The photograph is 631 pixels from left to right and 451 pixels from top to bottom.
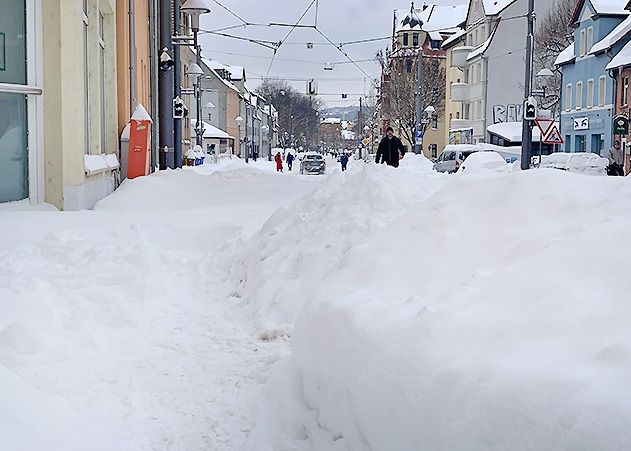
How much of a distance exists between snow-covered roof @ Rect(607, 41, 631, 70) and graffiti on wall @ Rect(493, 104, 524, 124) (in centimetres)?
1698

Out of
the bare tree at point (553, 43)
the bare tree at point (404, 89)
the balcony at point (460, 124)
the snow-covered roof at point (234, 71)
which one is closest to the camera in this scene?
the bare tree at point (553, 43)

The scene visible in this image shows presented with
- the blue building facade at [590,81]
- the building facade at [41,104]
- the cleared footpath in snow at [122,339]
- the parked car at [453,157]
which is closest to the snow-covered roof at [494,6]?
the blue building facade at [590,81]

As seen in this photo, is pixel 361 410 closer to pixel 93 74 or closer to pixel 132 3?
pixel 93 74

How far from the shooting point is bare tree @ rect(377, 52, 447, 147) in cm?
6462

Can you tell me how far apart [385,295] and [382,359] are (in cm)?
69

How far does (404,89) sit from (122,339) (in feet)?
197

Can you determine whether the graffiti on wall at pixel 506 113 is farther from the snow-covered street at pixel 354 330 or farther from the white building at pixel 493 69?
the snow-covered street at pixel 354 330

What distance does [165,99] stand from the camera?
22.8 m

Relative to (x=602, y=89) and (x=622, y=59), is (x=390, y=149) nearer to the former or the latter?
(x=622, y=59)

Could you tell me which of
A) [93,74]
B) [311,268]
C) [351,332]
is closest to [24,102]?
[93,74]

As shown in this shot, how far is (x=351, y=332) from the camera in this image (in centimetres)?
389

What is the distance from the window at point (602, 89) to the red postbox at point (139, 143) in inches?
1176

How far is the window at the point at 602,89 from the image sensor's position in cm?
4156

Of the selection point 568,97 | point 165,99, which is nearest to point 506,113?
point 568,97
